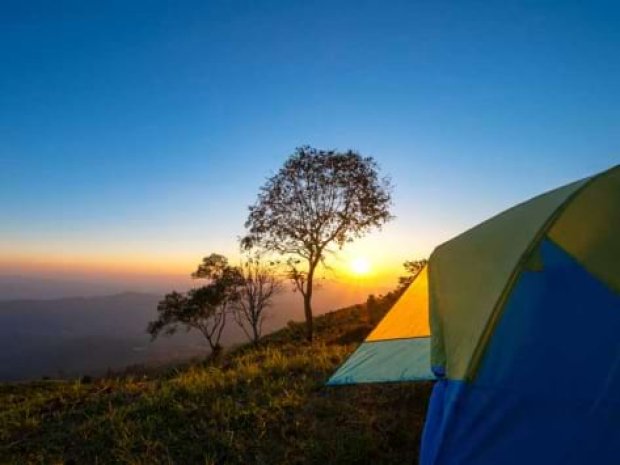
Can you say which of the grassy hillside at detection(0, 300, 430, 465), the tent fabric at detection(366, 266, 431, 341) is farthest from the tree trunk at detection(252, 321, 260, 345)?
the tent fabric at detection(366, 266, 431, 341)

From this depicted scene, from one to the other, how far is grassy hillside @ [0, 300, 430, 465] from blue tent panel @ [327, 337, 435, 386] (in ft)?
1.96

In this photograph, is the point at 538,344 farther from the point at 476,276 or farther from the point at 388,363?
the point at 388,363

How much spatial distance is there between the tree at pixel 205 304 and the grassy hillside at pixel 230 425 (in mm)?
33809

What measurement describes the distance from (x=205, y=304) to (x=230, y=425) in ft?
127

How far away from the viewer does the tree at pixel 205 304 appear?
144 ft

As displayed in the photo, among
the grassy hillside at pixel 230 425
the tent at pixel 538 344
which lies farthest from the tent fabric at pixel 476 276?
the grassy hillside at pixel 230 425

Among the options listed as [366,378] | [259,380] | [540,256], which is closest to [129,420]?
[259,380]

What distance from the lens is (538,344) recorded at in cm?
429

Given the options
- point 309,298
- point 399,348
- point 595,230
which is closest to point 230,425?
point 399,348

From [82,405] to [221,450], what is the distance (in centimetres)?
472

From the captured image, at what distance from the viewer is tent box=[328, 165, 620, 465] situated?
4055 mm

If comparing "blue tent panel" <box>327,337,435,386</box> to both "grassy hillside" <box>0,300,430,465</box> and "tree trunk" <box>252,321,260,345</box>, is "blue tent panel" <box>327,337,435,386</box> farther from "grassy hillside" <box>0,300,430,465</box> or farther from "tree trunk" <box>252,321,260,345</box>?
"tree trunk" <box>252,321,260,345</box>

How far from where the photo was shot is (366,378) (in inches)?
275

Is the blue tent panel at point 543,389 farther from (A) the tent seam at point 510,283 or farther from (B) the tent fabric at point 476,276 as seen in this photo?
(B) the tent fabric at point 476,276
